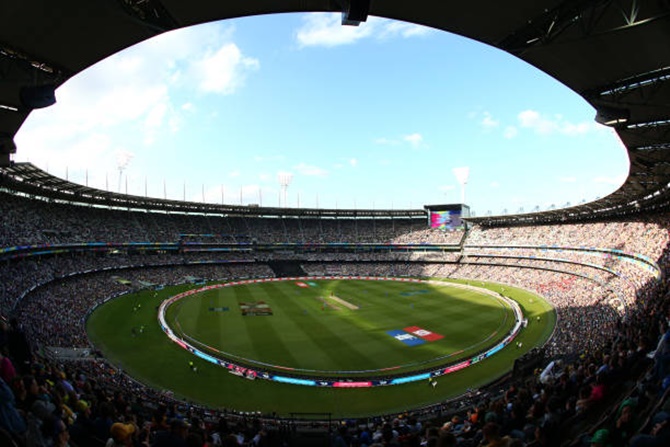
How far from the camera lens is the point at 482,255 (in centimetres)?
7688

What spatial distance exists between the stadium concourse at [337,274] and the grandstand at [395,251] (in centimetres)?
11

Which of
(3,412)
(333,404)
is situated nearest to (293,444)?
(333,404)

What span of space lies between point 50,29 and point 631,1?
14.0 m

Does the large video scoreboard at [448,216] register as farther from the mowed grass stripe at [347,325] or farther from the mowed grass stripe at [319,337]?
the mowed grass stripe at [319,337]

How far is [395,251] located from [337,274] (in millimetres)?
18717

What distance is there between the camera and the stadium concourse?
6766 millimetres

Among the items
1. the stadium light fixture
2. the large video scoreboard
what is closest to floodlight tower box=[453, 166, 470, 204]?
the large video scoreboard

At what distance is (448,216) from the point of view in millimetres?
92188

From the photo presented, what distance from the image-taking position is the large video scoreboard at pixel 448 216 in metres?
90.9

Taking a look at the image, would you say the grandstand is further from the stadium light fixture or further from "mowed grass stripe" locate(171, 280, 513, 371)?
"mowed grass stripe" locate(171, 280, 513, 371)

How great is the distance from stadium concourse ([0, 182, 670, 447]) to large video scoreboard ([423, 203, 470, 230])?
9.59 feet

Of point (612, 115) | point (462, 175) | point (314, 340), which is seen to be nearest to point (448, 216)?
point (462, 175)

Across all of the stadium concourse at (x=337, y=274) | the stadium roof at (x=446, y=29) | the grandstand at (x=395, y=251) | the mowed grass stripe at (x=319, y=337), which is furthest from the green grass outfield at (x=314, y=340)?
the stadium roof at (x=446, y=29)

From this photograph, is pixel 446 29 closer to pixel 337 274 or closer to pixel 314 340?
pixel 314 340
